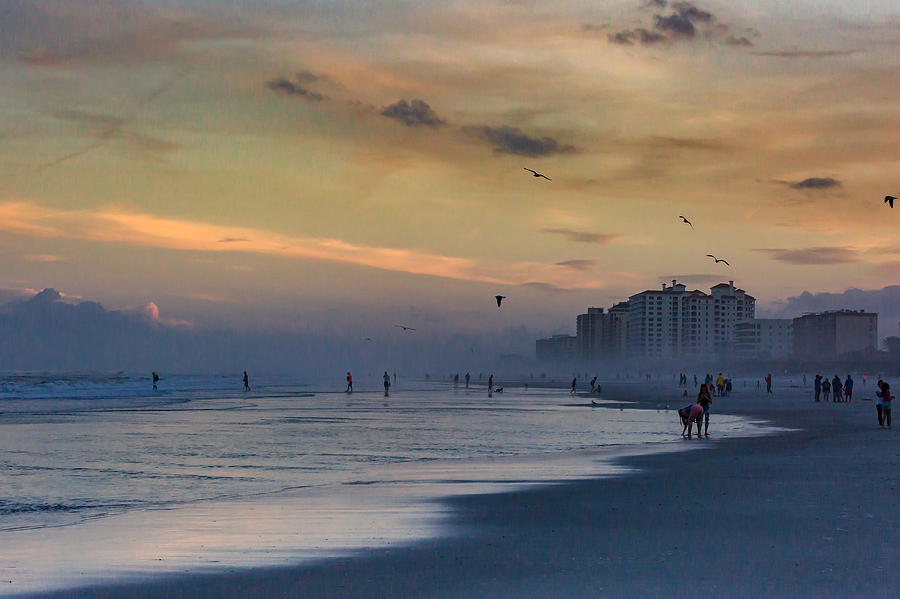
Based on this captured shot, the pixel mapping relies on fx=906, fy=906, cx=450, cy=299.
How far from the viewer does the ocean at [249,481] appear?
37.0 feet

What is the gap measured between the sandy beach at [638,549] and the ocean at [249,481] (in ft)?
2.82

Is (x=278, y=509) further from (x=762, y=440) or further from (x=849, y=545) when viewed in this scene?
(x=762, y=440)

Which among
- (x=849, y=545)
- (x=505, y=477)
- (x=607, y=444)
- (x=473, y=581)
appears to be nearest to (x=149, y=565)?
(x=473, y=581)

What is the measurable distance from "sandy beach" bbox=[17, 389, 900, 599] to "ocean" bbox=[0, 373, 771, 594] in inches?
33.8

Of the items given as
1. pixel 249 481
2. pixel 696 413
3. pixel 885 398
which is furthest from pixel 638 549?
pixel 885 398

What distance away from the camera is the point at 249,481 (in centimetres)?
1917

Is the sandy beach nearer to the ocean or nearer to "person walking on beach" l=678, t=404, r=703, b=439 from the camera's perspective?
the ocean

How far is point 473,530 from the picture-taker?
41.3ft

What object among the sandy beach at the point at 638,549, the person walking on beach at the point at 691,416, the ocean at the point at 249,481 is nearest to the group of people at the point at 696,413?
the person walking on beach at the point at 691,416

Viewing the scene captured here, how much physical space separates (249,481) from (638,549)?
10.5m

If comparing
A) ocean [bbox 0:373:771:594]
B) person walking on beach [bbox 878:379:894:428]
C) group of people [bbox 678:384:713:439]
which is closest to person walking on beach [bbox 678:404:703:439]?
group of people [bbox 678:384:713:439]

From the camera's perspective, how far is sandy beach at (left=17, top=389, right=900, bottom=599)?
9.05 metres

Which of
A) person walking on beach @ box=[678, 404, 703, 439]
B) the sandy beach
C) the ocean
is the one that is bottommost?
the ocean

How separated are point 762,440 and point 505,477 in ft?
46.5
